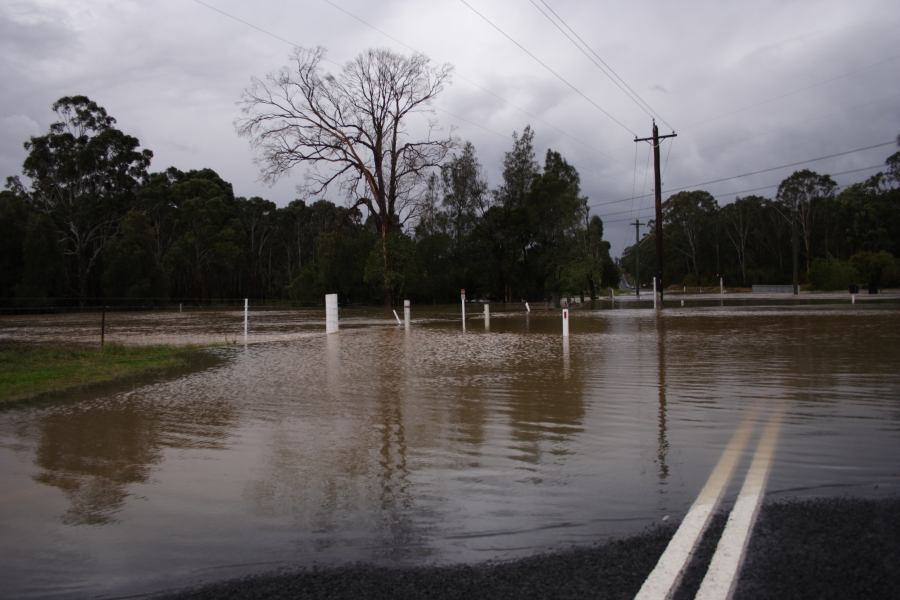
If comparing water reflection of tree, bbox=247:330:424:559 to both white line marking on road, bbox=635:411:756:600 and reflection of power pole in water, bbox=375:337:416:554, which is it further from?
white line marking on road, bbox=635:411:756:600

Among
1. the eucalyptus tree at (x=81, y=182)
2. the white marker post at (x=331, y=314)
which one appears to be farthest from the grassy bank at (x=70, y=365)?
the eucalyptus tree at (x=81, y=182)

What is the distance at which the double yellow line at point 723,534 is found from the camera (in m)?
3.39

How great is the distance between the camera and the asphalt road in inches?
133

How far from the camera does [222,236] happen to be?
75.8 meters

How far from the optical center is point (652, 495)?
4.91 metres

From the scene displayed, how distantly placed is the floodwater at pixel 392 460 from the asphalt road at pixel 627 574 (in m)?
0.19

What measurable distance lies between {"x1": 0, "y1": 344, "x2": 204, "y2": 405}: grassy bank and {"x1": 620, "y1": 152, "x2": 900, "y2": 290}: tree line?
A: 2492 inches

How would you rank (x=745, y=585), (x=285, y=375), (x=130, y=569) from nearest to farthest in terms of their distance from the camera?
1. (x=745, y=585)
2. (x=130, y=569)
3. (x=285, y=375)

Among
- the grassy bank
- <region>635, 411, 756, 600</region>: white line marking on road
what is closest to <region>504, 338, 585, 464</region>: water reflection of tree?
<region>635, 411, 756, 600</region>: white line marking on road

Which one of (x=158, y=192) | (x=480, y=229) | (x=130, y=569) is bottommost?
(x=130, y=569)

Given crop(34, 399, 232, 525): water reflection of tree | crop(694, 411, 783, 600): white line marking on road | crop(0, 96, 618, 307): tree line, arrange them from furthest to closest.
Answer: crop(0, 96, 618, 307): tree line, crop(34, 399, 232, 525): water reflection of tree, crop(694, 411, 783, 600): white line marking on road

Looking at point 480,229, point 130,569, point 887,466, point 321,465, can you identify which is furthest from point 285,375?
point 480,229

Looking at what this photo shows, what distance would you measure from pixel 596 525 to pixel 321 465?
105 inches

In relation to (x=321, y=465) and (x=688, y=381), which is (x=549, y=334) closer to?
(x=688, y=381)
